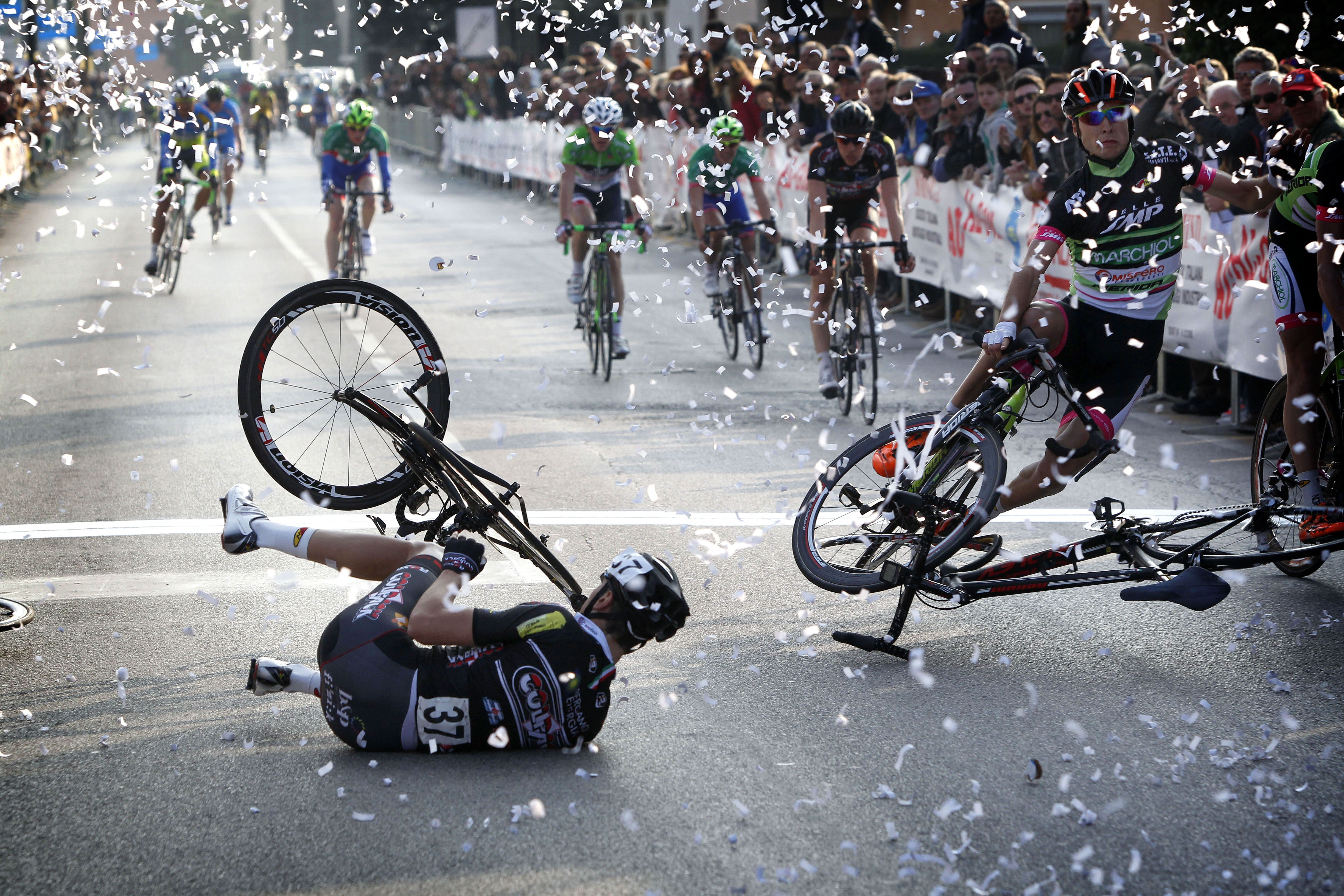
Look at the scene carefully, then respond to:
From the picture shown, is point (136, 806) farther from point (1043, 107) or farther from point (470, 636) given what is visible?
point (1043, 107)

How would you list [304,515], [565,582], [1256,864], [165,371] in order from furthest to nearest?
[165,371] → [304,515] → [565,582] → [1256,864]

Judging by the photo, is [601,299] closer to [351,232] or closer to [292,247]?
[351,232]

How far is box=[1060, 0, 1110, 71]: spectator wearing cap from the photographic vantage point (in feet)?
45.2

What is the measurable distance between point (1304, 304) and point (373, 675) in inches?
Answer: 176

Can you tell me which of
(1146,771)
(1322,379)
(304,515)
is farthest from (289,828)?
(1322,379)

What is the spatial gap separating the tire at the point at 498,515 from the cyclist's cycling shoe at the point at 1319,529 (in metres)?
3.09

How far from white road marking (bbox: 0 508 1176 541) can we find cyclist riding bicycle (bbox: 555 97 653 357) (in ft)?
13.7

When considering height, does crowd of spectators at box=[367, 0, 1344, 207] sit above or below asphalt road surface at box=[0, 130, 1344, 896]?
above

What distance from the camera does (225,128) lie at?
19672mm

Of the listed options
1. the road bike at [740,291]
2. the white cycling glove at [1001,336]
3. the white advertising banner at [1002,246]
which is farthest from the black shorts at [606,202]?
the white cycling glove at [1001,336]

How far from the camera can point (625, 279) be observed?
57.8ft

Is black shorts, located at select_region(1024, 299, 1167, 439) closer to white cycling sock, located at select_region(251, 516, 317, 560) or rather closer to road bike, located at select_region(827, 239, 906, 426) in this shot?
white cycling sock, located at select_region(251, 516, 317, 560)

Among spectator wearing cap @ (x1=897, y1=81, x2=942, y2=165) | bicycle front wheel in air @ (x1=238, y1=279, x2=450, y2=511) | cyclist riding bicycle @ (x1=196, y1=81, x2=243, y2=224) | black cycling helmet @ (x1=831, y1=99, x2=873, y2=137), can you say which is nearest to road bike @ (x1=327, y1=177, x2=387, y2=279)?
bicycle front wheel in air @ (x1=238, y1=279, x2=450, y2=511)

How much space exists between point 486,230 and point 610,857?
68.8ft
